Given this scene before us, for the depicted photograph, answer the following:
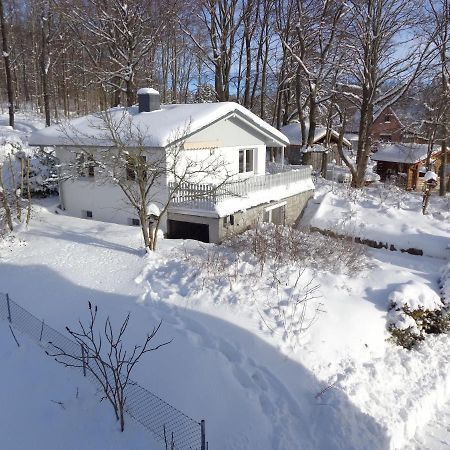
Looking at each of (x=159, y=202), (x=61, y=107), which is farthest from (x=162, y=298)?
(x=61, y=107)

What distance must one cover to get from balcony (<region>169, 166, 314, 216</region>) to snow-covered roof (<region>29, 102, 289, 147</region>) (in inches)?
70.6

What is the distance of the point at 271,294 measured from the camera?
893cm

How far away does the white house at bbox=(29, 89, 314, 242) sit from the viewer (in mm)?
13398

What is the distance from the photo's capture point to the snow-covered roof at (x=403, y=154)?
2912 cm

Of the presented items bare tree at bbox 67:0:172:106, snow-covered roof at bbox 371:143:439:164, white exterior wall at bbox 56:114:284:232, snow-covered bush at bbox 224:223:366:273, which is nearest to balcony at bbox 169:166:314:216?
white exterior wall at bbox 56:114:284:232

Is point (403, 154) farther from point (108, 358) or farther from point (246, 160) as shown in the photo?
point (108, 358)

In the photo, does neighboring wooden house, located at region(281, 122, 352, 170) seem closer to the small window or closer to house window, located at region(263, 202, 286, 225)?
the small window

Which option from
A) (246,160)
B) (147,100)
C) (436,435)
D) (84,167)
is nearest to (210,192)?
(84,167)

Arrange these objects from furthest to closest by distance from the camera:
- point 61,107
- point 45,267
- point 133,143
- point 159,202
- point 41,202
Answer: point 61,107
point 41,202
point 159,202
point 133,143
point 45,267

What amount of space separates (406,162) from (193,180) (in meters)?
20.6

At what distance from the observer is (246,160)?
18531mm

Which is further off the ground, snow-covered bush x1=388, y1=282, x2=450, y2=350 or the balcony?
the balcony

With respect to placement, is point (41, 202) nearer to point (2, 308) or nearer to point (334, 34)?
point (2, 308)

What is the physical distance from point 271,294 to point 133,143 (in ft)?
23.2
